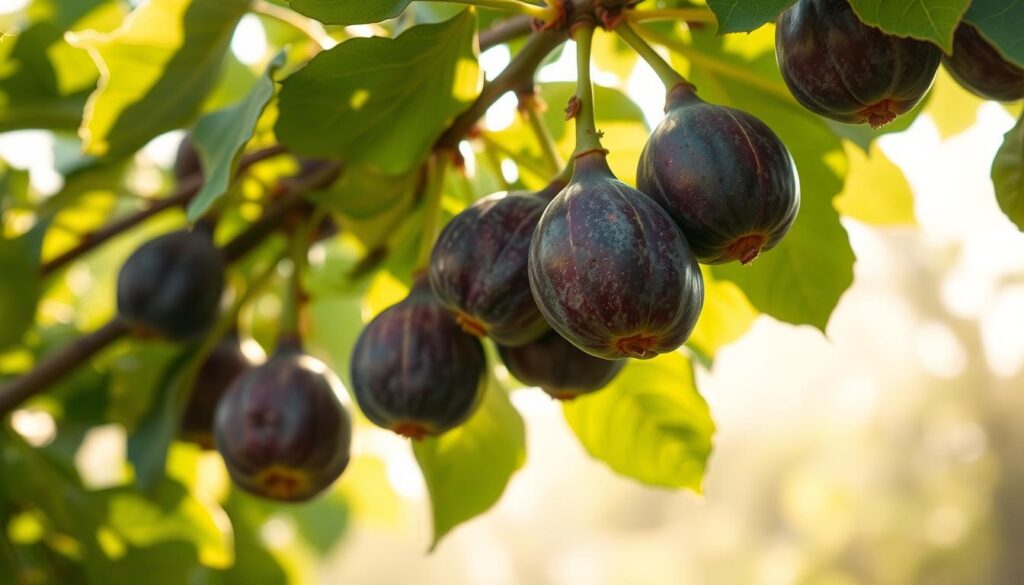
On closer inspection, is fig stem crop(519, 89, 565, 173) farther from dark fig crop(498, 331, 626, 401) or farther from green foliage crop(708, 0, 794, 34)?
green foliage crop(708, 0, 794, 34)

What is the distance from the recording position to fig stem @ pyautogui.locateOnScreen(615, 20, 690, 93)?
3.90 ft

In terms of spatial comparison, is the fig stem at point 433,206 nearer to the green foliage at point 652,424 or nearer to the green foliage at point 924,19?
the green foliage at point 652,424

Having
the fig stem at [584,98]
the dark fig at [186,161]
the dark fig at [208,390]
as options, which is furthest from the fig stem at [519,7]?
the dark fig at [186,161]

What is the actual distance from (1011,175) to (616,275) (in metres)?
0.52

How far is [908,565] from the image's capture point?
6609 millimetres

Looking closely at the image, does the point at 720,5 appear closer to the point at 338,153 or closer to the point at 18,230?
the point at 338,153

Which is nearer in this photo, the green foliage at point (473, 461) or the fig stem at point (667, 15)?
the fig stem at point (667, 15)

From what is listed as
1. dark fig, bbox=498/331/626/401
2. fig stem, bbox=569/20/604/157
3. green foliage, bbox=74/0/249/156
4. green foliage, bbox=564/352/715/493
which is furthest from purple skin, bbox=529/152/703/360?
green foliage, bbox=74/0/249/156

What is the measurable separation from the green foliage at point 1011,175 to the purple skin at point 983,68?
7 centimetres

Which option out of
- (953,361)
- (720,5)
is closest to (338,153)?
(720,5)

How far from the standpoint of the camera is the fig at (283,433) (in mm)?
1576

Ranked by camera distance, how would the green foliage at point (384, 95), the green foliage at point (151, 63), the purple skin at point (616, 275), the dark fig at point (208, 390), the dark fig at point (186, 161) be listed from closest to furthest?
the purple skin at point (616, 275) → the green foliage at point (384, 95) → the green foliage at point (151, 63) → the dark fig at point (208, 390) → the dark fig at point (186, 161)

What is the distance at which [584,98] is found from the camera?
1.19 meters

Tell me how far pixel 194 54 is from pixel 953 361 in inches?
236
